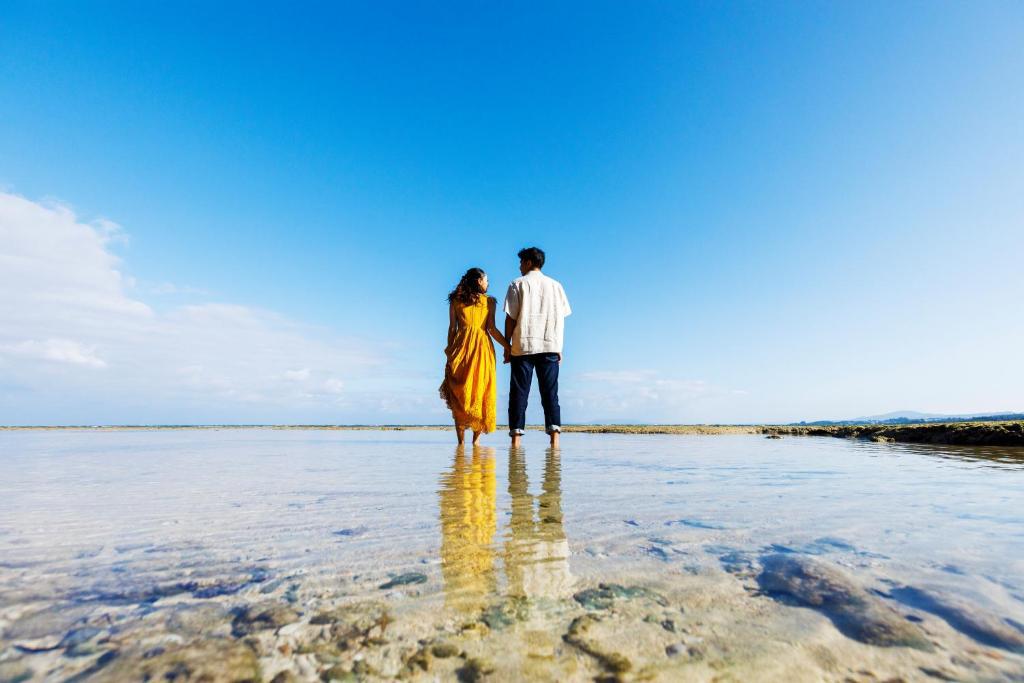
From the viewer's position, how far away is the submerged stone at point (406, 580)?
1295 mm

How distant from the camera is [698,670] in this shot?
2.89 ft

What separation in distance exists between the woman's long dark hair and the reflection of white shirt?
554 millimetres

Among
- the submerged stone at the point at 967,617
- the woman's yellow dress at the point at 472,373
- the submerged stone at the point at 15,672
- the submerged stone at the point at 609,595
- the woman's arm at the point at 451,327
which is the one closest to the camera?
the submerged stone at the point at 15,672

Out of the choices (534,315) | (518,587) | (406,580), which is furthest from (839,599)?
(534,315)

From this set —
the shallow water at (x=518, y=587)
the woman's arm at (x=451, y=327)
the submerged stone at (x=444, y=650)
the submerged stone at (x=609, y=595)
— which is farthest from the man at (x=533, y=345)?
the submerged stone at (x=444, y=650)

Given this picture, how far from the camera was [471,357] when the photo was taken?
7344mm

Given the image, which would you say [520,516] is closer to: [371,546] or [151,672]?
[371,546]

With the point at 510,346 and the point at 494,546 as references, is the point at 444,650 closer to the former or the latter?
the point at 494,546

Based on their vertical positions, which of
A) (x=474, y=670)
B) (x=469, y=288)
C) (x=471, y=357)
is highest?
(x=469, y=288)

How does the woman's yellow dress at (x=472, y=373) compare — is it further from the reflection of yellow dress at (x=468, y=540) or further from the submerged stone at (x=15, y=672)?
the submerged stone at (x=15, y=672)

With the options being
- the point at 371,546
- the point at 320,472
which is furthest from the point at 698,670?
the point at 320,472

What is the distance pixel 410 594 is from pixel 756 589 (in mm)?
841

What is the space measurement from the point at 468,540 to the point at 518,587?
19.3 inches

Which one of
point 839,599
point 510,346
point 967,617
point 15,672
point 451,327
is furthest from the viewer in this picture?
point 451,327
